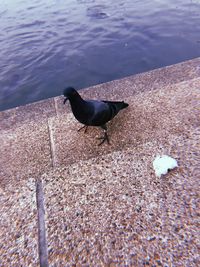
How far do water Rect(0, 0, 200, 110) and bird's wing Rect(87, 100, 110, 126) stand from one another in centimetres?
333

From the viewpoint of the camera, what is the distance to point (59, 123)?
306 centimetres

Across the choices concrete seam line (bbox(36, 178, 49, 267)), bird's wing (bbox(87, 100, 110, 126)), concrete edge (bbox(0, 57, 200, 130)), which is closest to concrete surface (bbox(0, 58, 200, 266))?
concrete seam line (bbox(36, 178, 49, 267))

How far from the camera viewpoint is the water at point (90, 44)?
6168 mm

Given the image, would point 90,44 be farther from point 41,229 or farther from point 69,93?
point 41,229

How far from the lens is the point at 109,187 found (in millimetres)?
2047

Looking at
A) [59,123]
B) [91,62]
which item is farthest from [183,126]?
[91,62]

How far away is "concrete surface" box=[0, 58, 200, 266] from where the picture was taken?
161 cm

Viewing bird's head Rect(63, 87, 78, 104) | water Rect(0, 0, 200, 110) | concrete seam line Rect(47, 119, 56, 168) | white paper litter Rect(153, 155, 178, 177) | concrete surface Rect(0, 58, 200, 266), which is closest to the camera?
concrete surface Rect(0, 58, 200, 266)

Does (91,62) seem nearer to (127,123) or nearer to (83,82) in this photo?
(83,82)

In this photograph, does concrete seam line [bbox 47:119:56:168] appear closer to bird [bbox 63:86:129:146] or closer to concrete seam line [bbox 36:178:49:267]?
concrete seam line [bbox 36:178:49:267]

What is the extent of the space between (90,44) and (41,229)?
706cm

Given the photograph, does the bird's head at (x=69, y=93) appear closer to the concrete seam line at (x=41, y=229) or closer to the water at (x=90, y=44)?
the concrete seam line at (x=41, y=229)

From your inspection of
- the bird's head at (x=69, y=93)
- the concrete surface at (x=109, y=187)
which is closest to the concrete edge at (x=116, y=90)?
the concrete surface at (x=109, y=187)

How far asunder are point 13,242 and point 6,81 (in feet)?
18.3
